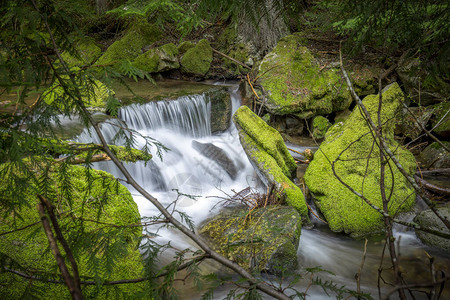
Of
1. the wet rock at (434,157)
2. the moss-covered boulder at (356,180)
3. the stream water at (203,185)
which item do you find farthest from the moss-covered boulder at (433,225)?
Answer: the wet rock at (434,157)

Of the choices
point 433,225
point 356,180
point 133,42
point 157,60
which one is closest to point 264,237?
point 356,180

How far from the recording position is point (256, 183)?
6703mm

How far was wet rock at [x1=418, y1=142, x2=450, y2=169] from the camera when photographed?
6930 millimetres

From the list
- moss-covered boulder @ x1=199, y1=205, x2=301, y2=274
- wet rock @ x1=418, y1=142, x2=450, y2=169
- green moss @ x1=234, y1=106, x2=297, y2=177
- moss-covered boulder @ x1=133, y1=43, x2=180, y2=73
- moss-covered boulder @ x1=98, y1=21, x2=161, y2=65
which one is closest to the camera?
moss-covered boulder @ x1=199, y1=205, x2=301, y2=274

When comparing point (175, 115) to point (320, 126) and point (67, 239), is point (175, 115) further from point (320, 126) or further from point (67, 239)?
point (67, 239)


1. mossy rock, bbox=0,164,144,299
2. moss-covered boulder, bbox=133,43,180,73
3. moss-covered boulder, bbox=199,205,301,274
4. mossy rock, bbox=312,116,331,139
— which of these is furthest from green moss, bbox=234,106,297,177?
moss-covered boulder, bbox=133,43,180,73

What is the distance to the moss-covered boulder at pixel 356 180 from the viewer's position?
505 centimetres

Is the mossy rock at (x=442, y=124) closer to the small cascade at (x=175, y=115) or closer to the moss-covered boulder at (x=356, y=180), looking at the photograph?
the moss-covered boulder at (x=356, y=180)

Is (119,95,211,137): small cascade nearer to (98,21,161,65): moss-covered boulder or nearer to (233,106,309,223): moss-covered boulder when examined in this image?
(233,106,309,223): moss-covered boulder

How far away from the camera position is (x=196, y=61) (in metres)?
11.7

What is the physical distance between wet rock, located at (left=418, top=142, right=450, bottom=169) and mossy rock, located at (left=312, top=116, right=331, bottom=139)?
8.58ft

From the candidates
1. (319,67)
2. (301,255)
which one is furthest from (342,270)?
(319,67)

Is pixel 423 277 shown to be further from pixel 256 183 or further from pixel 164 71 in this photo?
pixel 164 71

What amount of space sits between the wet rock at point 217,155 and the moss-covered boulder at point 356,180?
219cm
